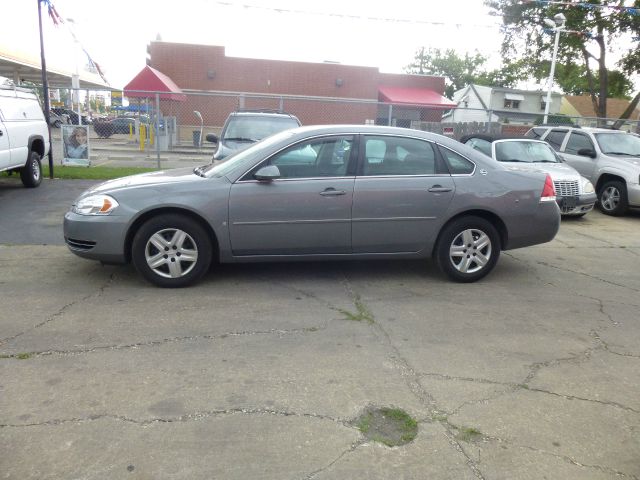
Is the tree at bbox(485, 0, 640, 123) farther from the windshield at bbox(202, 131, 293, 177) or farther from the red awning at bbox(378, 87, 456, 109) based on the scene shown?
the windshield at bbox(202, 131, 293, 177)

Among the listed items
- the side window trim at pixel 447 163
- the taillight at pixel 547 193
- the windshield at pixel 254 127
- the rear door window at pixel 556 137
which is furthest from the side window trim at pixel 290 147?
the rear door window at pixel 556 137

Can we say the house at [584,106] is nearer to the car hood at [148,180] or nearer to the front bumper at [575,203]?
the front bumper at [575,203]

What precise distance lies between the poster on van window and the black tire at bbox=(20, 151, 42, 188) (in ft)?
10.00

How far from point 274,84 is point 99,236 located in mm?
26358

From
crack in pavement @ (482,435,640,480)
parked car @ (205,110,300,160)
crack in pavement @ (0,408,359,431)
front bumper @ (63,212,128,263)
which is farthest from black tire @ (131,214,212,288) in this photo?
parked car @ (205,110,300,160)

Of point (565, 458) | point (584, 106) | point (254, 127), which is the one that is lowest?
point (565, 458)

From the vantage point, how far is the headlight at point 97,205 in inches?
197

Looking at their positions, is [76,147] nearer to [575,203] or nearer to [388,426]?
[575,203]

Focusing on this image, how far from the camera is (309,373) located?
358cm

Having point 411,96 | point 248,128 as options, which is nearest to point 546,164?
point 248,128

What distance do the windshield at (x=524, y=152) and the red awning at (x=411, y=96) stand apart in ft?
65.0

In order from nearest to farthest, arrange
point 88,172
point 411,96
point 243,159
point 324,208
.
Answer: point 324,208 → point 243,159 → point 88,172 → point 411,96

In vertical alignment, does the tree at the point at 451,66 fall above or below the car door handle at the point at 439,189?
above

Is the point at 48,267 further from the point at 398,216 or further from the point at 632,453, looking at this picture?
the point at 632,453
